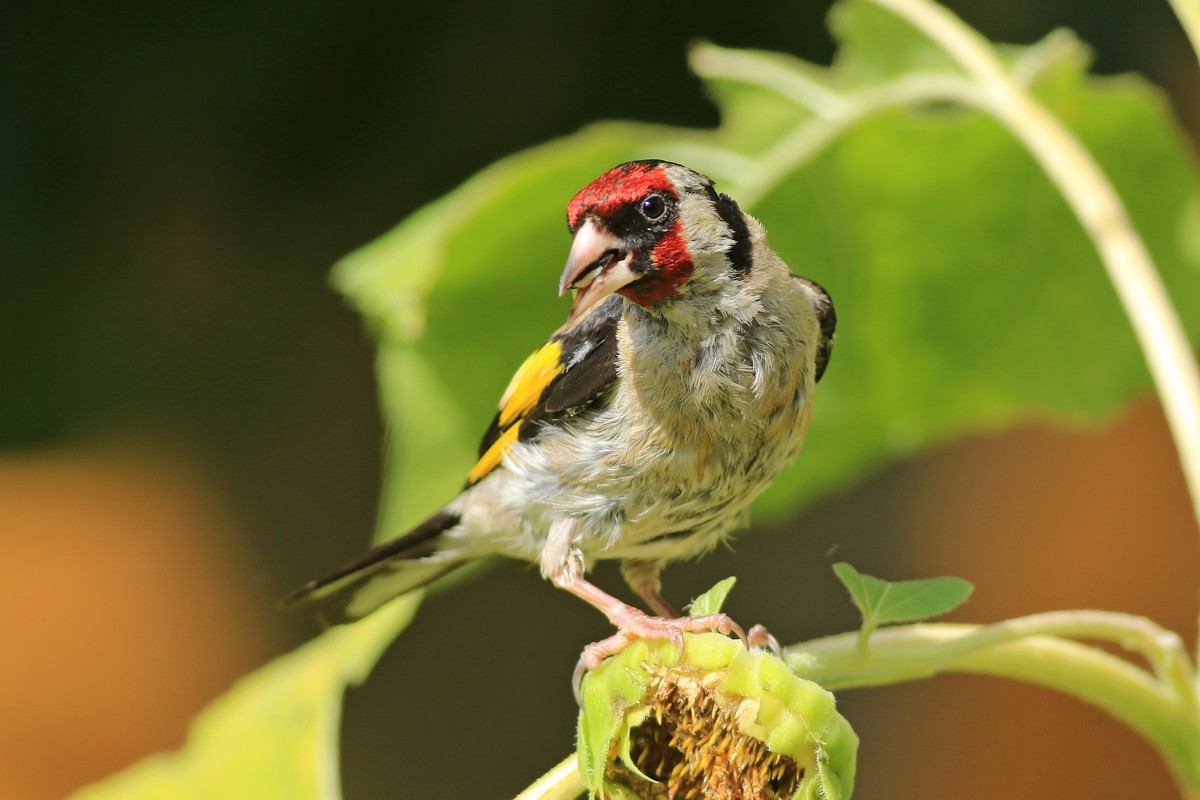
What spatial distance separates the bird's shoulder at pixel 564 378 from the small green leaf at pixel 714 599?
0.32 meters

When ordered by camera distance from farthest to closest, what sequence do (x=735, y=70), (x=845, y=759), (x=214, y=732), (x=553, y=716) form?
(x=553, y=716), (x=735, y=70), (x=214, y=732), (x=845, y=759)

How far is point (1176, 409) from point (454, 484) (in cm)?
64

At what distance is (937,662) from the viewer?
721 mm

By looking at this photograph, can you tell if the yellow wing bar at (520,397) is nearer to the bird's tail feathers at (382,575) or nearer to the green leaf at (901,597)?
the bird's tail feathers at (382,575)

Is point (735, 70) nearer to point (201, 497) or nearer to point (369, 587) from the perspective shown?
point (369, 587)

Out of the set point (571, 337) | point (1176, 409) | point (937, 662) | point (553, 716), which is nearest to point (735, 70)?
point (571, 337)

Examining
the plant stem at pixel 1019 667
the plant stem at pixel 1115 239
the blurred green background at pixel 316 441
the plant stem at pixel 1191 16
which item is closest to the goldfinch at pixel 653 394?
the plant stem at pixel 1019 667

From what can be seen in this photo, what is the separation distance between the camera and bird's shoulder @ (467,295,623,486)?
94 centimetres

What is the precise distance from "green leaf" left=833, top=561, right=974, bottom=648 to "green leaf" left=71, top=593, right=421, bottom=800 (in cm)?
43

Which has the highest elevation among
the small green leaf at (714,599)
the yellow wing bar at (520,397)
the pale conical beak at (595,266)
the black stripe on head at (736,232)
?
the pale conical beak at (595,266)

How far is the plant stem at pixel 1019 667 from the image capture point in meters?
0.70

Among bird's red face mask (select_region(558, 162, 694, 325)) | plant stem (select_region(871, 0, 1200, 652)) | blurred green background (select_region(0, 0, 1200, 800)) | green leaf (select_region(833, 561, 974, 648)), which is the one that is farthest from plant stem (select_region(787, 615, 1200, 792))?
blurred green background (select_region(0, 0, 1200, 800))

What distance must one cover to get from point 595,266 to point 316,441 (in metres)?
2.60

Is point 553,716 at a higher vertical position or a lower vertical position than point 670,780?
lower
